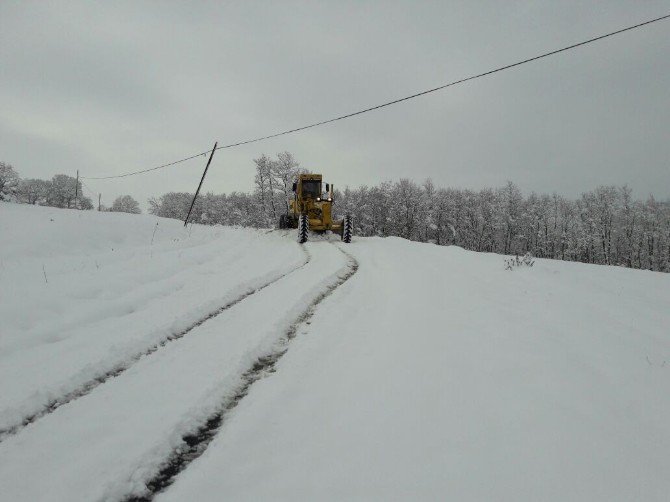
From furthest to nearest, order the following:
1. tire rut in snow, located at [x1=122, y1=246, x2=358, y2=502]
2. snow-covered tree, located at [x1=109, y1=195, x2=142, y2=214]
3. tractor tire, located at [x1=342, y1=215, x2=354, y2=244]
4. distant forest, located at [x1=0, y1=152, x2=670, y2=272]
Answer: snow-covered tree, located at [x1=109, y1=195, x2=142, y2=214], distant forest, located at [x1=0, y1=152, x2=670, y2=272], tractor tire, located at [x1=342, y1=215, x2=354, y2=244], tire rut in snow, located at [x1=122, y1=246, x2=358, y2=502]

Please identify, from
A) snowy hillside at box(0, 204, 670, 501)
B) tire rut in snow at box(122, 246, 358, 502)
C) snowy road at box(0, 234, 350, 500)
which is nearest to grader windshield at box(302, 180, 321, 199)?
snowy hillside at box(0, 204, 670, 501)

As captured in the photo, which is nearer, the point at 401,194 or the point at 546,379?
the point at 546,379

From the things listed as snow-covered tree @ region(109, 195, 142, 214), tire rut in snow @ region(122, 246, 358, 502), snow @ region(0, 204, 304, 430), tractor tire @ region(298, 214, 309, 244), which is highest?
snow-covered tree @ region(109, 195, 142, 214)

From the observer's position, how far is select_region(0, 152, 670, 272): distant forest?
181 feet

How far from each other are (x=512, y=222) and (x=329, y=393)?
205ft

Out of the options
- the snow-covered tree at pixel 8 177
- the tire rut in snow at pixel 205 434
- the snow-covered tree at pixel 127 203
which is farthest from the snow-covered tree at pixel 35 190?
the tire rut in snow at pixel 205 434

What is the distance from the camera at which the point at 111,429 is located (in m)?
2.39

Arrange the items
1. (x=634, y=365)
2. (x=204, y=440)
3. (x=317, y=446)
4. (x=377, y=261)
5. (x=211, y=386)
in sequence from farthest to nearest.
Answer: (x=377, y=261)
(x=634, y=365)
(x=211, y=386)
(x=204, y=440)
(x=317, y=446)

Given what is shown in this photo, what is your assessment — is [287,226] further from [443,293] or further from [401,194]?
[401,194]

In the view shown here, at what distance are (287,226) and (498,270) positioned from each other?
15553mm

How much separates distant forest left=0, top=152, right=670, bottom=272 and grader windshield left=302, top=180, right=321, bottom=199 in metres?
30.3

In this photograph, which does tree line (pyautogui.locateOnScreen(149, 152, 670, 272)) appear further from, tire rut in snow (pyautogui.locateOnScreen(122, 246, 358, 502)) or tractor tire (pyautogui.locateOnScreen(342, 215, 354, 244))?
tire rut in snow (pyautogui.locateOnScreen(122, 246, 358, 502))

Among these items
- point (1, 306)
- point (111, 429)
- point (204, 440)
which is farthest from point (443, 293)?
point (1, 306)

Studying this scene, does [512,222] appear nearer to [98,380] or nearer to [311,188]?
[311,188]
